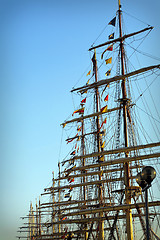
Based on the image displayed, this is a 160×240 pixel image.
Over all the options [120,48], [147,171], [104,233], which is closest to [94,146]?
[104,233]

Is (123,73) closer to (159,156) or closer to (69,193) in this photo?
(159,156)

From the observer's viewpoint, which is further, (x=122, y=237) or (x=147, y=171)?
(x=122, y=237)

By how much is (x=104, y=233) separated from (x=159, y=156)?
38.5 ft

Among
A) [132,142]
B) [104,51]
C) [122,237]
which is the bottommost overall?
[122,237]

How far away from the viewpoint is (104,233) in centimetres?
3011

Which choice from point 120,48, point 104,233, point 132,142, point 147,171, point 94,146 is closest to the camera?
point 147,171

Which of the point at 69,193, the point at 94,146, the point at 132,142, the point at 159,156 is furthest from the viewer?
the point at 69,193

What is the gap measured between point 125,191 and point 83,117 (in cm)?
1080

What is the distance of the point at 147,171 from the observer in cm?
779

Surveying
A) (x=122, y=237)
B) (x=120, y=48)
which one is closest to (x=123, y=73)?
(x=120, y=48)

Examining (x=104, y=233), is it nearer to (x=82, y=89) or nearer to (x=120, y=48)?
(x=82, y=89)

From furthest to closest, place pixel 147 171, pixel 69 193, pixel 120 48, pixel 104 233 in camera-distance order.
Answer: pixel 69 193 → pixel 104 233 → pixel 120 48 → pixel 147 171

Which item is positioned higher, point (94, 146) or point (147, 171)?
point (94, 146)

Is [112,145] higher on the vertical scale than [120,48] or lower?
lower
